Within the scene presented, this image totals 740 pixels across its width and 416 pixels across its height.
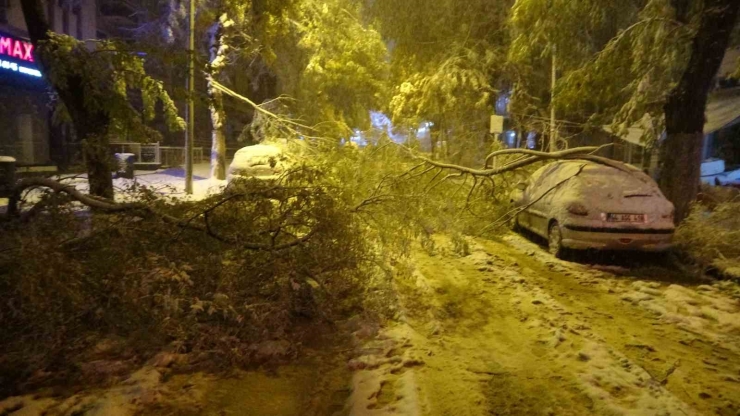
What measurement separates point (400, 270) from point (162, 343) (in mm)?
3257

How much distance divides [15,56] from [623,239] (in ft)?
62.6

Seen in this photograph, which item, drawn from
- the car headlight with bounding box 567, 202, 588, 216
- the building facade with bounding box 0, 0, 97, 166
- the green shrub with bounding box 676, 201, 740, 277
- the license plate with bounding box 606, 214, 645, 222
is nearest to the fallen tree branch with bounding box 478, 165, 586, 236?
the car headlight with bounding box 567, 202, 588, 216

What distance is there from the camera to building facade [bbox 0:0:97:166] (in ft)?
59.2

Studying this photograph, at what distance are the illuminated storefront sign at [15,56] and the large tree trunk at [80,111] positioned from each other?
1196 cm

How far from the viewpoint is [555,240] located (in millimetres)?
8797

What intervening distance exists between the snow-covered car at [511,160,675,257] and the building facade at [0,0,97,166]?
16.6 meters

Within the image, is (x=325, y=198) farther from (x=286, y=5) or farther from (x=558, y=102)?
(x=286, y=5)

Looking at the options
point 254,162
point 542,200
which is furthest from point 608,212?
point 254,162

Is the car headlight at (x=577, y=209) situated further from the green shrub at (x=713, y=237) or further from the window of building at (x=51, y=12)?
the window of building at (x=51, y=12)

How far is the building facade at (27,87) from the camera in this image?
59.2 feet

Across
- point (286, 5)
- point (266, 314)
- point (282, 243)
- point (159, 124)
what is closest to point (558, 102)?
point (286, 5)

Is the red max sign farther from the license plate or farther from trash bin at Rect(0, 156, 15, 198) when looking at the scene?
the license plate

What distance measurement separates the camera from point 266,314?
203 inches

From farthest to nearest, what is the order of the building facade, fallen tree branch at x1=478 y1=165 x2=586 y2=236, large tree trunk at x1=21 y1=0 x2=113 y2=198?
the building facade → fallen tree branch at x1=478 y1=165 x2=586 y2=236 → large tree trunk at x1=21 y1=0 x2=113 y2=198
